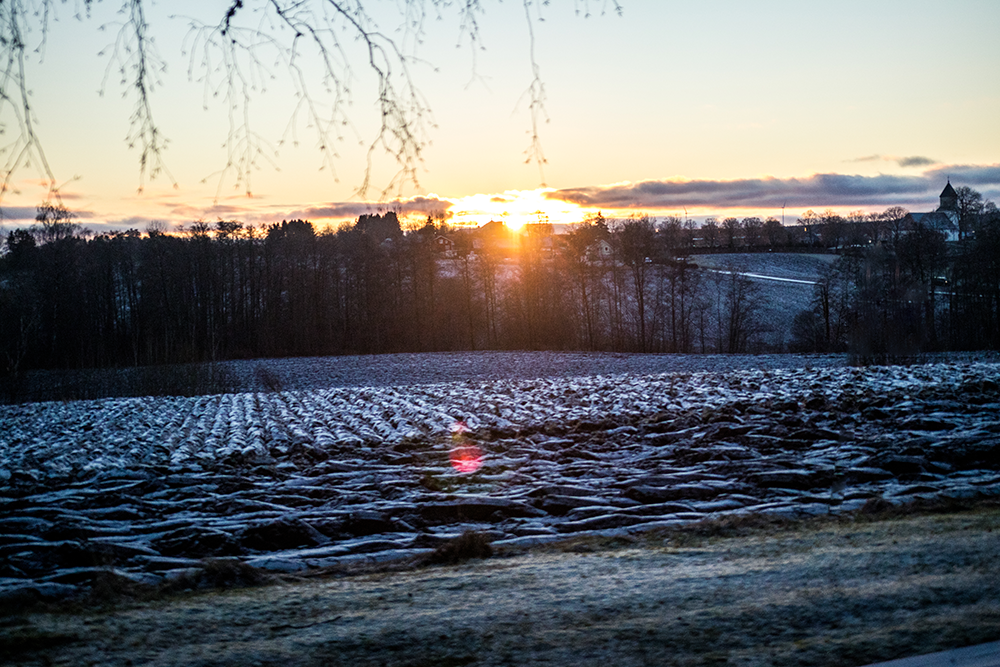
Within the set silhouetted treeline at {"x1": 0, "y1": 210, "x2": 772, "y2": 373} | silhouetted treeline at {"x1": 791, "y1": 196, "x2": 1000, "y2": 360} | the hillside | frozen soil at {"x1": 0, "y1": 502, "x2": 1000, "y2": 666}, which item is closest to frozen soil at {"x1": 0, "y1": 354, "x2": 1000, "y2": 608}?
frozen soil at {"x1": 0, "y1": 502, "x2": 1000, "y2": 666}

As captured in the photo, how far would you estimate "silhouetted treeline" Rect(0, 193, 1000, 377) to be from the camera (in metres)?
55.0

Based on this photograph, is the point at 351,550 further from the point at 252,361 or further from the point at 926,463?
the point at 252,361

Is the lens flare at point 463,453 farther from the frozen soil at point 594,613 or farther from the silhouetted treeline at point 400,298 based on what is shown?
the silhouetted treeline at point 400,298

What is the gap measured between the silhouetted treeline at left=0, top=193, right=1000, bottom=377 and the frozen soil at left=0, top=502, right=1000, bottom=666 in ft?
151

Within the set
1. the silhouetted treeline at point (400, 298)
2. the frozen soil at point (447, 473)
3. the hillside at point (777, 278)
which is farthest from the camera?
the hillside at point (777, 278)

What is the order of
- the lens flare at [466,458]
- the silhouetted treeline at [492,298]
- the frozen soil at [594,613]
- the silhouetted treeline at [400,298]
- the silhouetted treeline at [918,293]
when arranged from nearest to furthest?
the frozen soil at [594,613], the lens flare at [466,458], the silhouetted treeline at [918,293], the silhouetted treeline at [492,298], the silhouetted treeline at [400,298]

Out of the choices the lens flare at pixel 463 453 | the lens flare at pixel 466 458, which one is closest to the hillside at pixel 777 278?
the lens flare at pixel 463 453

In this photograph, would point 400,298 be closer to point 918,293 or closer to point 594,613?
point 918,293

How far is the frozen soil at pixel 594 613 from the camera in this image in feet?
13.4

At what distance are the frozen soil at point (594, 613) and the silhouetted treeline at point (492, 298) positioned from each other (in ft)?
151

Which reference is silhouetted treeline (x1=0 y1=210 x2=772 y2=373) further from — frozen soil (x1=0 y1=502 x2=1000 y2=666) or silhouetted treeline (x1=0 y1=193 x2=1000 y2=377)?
frozen soil (x1=0 y1=502 x2=1000 y2=666)

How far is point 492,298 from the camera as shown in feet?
223

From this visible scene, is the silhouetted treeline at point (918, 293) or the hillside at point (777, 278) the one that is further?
the hillside at point (777, 278)

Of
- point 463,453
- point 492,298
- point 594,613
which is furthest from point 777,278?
point 594,613
